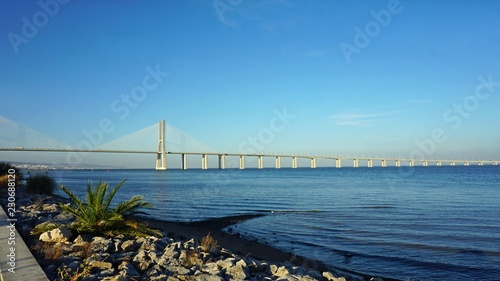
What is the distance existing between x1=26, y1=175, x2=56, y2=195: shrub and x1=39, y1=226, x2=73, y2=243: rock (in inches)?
579

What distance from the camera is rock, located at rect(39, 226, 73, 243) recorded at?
761cm

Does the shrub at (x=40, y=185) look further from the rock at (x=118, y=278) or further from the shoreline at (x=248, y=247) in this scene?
the rock at (x=118, y=278)

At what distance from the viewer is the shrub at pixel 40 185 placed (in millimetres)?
20888

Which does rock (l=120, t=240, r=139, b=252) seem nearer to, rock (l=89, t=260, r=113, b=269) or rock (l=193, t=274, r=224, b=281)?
rock (l=89, t=260, r=113, b=269)

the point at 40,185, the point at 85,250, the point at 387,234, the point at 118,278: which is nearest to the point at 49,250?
the point at 85,250

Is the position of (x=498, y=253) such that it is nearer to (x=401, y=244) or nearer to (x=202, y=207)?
(x=401, y=244)

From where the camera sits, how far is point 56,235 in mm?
7645

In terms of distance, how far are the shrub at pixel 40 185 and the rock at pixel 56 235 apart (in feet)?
48.2

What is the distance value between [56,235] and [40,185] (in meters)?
15.5

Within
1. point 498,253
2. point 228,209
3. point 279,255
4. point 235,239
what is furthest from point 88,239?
point 228,209

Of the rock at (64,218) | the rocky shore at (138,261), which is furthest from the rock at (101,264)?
the rock at (64,218)

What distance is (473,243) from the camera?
504 inches

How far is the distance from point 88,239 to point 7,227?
6.31 feet

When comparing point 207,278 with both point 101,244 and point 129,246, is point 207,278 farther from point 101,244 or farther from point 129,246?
point 101,244
